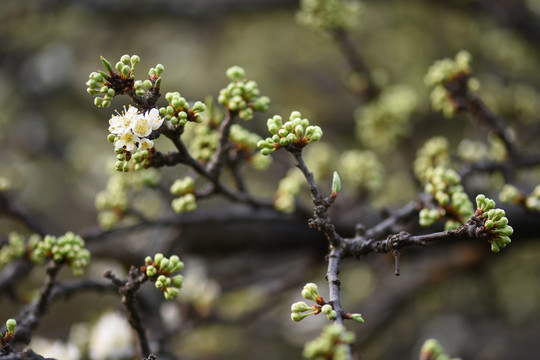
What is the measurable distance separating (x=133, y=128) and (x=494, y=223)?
39.6 inches

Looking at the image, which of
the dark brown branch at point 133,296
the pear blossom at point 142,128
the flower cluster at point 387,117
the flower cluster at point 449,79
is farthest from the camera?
the flower cluster at point 387,117

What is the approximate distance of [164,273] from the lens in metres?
1.41

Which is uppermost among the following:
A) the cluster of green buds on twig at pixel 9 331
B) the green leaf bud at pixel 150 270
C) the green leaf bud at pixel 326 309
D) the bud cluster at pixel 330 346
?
the green leaf bud at pixel 150 270

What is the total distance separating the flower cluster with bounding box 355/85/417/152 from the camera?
260 centimetres

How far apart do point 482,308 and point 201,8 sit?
394 centimetres

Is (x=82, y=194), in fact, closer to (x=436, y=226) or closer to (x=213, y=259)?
(x=213, y=259)

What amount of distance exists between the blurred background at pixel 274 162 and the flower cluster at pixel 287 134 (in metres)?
0.82

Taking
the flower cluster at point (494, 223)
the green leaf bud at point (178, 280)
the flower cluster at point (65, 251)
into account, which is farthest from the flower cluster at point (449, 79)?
the flower cluster at point (65, 251)

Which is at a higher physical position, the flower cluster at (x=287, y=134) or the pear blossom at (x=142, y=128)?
the flower cluster at (x=287, y=134)

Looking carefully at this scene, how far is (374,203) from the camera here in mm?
2836

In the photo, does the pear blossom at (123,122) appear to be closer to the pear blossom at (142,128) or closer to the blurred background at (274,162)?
the pear blossom at (142,128)

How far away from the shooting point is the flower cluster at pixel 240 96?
152 cm

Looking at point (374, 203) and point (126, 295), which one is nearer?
point (126, 295)

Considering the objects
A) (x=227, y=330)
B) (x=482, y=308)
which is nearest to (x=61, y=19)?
(x=227, y=330)
